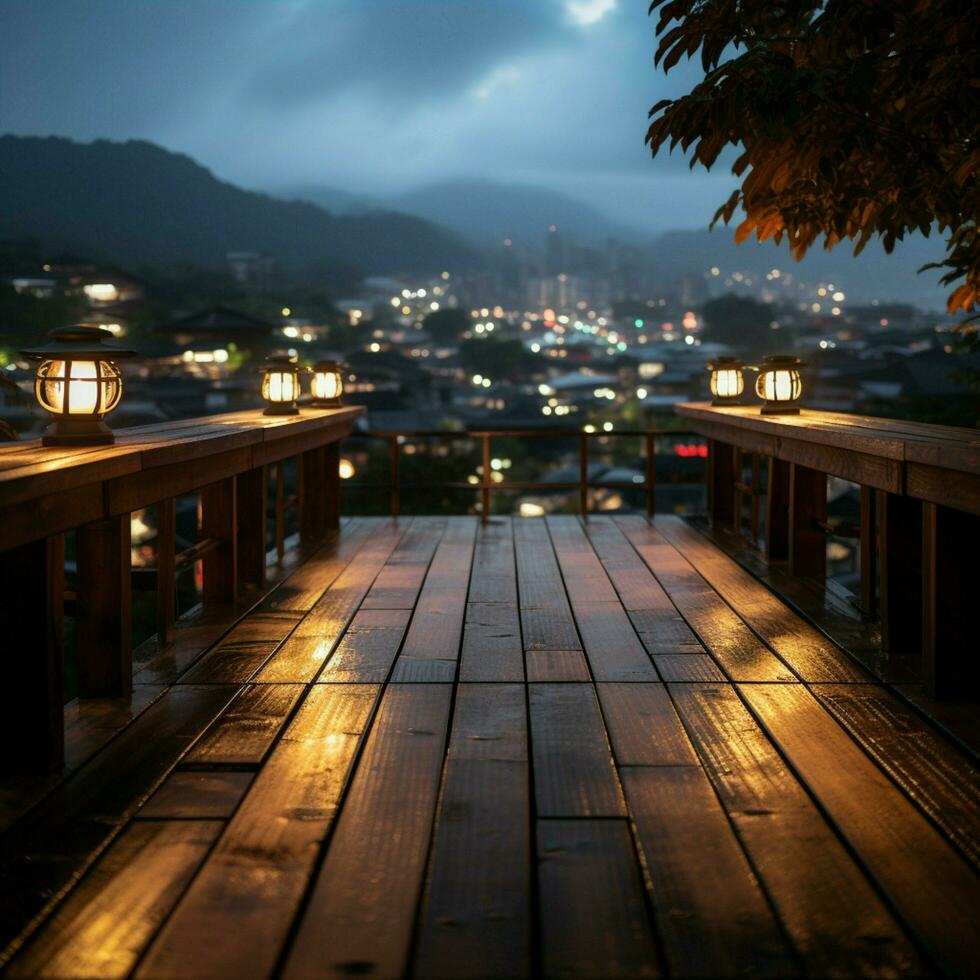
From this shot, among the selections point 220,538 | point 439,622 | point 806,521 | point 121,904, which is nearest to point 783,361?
point 806,521

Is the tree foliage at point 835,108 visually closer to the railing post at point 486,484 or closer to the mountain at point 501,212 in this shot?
the railing post at point 486,484

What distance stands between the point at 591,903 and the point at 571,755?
705 millimetres

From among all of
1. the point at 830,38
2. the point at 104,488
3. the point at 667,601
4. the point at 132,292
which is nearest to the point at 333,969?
the point at 104,488

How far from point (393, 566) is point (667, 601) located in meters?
1.44

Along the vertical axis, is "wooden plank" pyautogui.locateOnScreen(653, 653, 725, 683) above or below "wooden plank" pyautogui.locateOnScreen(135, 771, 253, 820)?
below

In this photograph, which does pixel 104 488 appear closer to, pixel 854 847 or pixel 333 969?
pixel 333 969

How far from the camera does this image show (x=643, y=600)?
4.08 m

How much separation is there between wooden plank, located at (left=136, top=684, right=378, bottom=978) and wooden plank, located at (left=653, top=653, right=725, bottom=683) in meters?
0.92

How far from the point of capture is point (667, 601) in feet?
13.3

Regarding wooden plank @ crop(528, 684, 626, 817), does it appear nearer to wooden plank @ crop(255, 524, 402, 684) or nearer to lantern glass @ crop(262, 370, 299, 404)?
wooden plank @ crop(255, 524, 402, 684)

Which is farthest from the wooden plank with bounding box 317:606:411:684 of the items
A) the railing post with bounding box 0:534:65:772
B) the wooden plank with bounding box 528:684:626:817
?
the railing post with bounding box 0:534:65:772

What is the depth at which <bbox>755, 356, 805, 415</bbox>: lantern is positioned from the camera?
5.09 metres

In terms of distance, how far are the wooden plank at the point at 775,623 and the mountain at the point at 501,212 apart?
64.8m

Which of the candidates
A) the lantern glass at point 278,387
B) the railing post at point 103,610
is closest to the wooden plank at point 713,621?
the railing post at point 103,610
